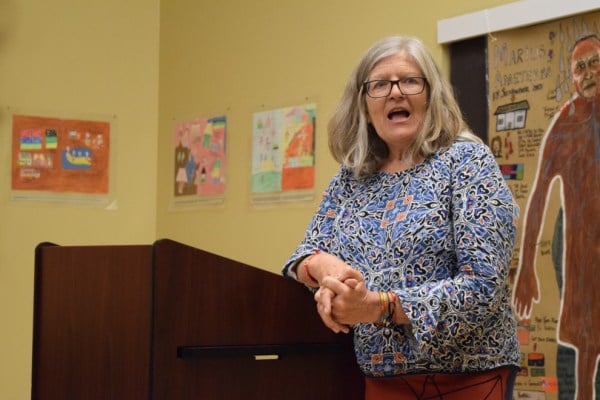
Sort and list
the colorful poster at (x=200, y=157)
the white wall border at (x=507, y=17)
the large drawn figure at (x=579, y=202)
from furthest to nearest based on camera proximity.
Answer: the colorful poster at (x=200, y=157)
the white wall border at (x=507, y=17)
the large drawn figure at (x=579, y=202)

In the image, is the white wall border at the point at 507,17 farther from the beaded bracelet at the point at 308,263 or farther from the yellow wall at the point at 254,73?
the beaded bracelet at the point at 308,263

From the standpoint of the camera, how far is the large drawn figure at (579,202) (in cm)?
256

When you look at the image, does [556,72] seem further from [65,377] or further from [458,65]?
[65,377]

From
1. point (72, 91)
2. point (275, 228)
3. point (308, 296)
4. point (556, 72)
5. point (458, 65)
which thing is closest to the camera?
point (308, 296)

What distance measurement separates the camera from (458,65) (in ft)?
9.93

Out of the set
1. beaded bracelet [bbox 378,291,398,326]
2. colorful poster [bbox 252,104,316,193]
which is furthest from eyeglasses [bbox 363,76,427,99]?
colorful poster [bbox 252,104,316,193]

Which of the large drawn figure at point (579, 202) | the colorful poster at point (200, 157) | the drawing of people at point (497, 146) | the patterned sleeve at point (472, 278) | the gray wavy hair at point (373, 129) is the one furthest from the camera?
the colorful poster at point (200, 157)

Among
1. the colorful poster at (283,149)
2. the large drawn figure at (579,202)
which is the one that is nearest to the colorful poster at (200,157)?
the colorful poster at (283,149)

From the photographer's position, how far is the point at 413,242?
175 centimetres

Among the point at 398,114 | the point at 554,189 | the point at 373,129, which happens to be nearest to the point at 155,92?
the point at 554,189

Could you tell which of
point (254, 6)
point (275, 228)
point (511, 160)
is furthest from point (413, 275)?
point (254, 6)

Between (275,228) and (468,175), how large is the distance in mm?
2127

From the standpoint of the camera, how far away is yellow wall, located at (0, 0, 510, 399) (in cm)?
374

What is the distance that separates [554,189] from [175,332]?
1442mm
